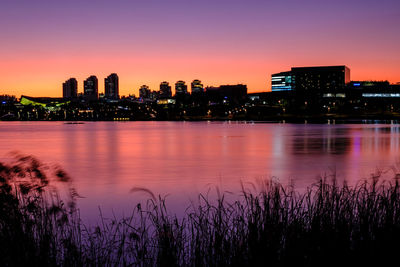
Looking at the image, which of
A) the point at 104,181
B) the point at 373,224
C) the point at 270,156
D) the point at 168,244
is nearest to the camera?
the point at 168,244

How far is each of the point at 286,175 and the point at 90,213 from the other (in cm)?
1500

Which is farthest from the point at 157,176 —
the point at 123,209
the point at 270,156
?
the point at 270,156

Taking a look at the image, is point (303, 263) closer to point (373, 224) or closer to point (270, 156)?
point (373, 224)

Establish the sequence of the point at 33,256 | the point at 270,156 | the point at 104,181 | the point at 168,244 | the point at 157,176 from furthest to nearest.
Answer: the point at 270,156, the point at 157,176, the point at 104,181, the point at 168,244, the point at 33,256

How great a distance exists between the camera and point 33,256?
7.64 m

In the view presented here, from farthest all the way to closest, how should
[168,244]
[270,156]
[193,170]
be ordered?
[270,156] < [193,170] < [168,244]

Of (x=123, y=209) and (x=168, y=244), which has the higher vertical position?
(x=168, y=244)

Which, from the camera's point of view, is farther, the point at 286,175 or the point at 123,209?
the point at 286,175

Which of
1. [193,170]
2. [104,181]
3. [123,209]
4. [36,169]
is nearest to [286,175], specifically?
[193,170]

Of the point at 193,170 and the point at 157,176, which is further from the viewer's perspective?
the point at 193,170

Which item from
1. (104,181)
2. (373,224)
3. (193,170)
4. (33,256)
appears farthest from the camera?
(193,170)

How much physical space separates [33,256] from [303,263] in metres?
4.36

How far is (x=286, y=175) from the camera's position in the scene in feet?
93.2

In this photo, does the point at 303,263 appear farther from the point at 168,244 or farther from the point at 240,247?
the point at 168,244
